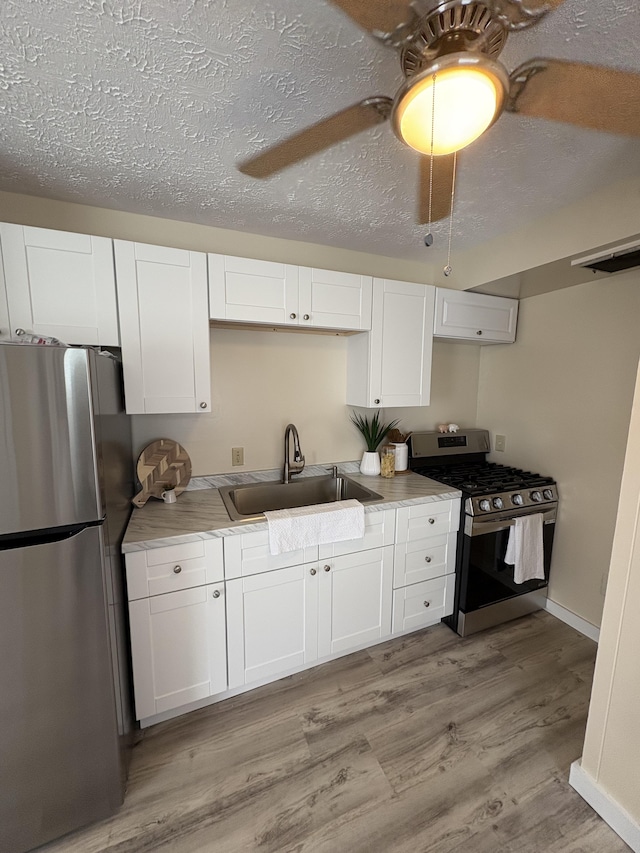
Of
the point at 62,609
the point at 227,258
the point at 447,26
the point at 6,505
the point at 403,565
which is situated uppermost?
the point at 447,26

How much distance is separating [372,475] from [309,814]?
1.61 m

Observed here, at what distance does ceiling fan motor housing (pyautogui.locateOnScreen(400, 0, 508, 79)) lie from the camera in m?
0.77

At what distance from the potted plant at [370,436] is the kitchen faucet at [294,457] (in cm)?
45

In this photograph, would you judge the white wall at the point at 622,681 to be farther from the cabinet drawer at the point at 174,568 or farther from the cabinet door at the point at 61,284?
the cabinet door at the point at 61,284

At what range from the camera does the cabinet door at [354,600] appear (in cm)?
184

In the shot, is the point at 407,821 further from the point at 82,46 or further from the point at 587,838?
the point at 82,46

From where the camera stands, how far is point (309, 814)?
1.28 meters

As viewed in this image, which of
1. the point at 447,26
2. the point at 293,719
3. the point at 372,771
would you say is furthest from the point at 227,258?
the point at 372,771

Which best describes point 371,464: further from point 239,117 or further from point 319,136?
point 239,117

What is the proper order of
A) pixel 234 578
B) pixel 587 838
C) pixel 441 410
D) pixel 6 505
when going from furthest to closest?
pixel 441 410
pixel 234 578
pixel 587 838
pixel 6 505

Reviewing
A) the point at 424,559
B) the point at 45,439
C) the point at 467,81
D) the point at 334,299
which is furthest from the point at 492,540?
the point at 45,439

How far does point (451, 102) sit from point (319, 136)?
59 cm

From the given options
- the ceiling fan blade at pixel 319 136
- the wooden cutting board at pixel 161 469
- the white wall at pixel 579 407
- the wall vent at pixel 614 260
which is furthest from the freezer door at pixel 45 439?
the white wall at pixel 579 407

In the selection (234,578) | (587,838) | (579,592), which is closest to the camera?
(587,838)
